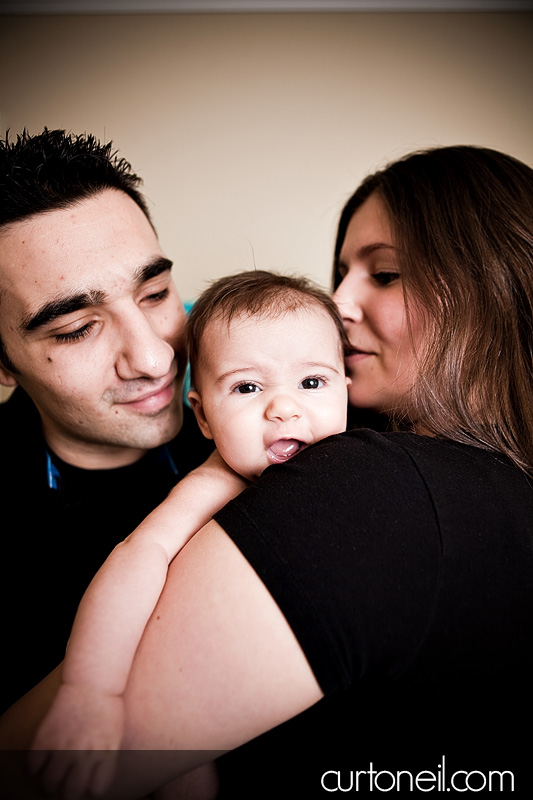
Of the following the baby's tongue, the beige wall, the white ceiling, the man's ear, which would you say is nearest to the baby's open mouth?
the baby's tongue

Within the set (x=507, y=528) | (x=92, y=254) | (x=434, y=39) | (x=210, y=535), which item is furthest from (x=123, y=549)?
(x=434, y=39)

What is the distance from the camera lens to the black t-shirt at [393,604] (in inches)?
28.8

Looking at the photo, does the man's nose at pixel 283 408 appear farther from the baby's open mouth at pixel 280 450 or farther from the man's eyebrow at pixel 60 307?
the man's eyebrow at pixel 60 307

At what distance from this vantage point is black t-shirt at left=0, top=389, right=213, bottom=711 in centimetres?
132

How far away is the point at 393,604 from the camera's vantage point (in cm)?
74

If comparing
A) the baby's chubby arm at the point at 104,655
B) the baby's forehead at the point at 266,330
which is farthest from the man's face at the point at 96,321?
the baby's chubby arm at the point at 104,655

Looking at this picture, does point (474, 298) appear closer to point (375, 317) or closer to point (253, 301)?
point (375, 317)

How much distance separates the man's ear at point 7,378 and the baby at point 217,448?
661 millimetres

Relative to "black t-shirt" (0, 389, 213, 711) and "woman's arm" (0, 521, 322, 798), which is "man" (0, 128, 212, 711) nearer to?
"black t-shirt" (0, 389, 213, 711)

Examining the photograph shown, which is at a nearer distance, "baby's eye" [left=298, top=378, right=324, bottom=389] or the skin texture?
the skin texture

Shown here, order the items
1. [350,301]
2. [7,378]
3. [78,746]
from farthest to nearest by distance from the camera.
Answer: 1. [7,378]
2. [350,301]
3. [78,746]

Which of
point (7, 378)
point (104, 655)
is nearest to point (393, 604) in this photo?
point (104, 655)

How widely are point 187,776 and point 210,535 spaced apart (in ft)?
1.52

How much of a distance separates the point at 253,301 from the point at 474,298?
0.49 m
